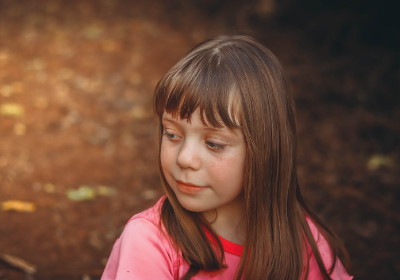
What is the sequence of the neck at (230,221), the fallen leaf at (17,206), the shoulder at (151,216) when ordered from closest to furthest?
the shoulder at (151,216) → the neck at (230,221) → the fallen leaf at (17,206)

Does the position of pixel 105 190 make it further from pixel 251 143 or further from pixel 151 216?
pixel 251 143

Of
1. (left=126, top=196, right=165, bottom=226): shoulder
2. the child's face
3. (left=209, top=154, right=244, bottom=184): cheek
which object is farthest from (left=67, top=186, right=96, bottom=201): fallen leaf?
(left=209, top=154, right=244, bottom=184): cheek

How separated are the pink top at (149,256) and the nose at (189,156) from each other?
0.34 metres

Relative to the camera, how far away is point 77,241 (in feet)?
11.2

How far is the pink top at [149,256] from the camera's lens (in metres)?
1.90

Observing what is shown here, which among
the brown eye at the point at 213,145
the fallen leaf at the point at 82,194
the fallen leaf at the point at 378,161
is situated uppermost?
the brown eye at the point at 213,145

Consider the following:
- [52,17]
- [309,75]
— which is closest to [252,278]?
[309,75]

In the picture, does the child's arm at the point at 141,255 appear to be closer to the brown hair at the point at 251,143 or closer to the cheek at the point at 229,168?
the brown hair at the point at 251,143

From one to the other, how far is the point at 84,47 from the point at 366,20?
365 centimetres

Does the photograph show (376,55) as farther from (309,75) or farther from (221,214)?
(221,214)

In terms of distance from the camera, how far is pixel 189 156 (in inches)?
71.6

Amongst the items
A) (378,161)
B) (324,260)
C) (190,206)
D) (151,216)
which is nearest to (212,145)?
(190,206)

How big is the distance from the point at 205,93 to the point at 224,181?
0.36 meters

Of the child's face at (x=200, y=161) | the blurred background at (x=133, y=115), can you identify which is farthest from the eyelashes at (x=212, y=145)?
the blurred background at (x=133, y=115)
